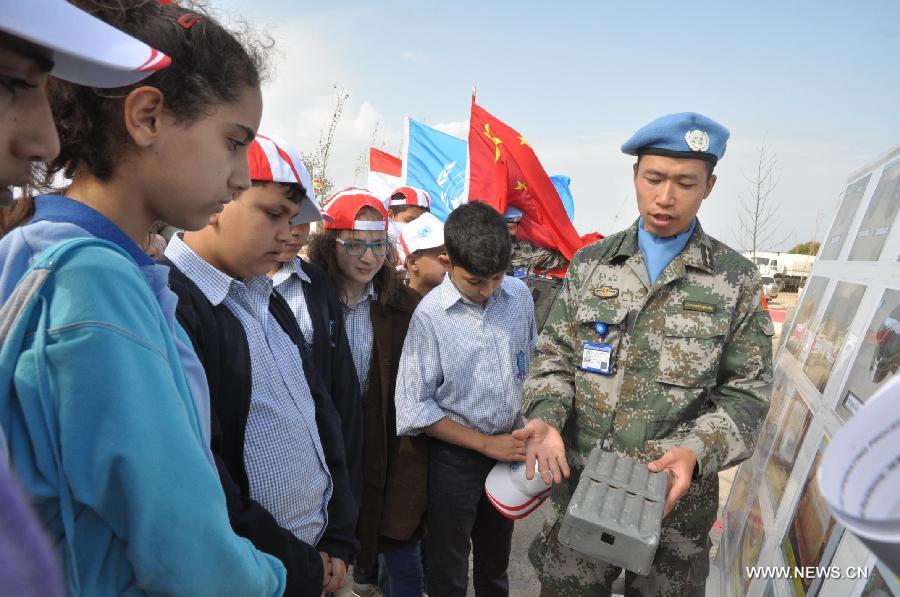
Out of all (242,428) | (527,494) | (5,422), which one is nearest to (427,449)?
(527,494)

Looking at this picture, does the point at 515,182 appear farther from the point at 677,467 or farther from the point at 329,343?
the point at 677,467

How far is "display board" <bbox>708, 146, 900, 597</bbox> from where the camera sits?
141 cm

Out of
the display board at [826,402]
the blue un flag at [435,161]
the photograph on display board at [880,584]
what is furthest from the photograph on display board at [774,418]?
the blue un flag at [435,161]

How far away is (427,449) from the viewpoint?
8.46 feet

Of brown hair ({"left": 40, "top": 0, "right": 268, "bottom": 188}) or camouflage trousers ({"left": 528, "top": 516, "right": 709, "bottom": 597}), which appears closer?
brown hair ({"left": 40, "top": 0, "right": 268, "bottom": 188})

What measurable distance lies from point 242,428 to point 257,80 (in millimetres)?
826

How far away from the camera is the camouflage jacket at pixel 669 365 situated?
1988mm

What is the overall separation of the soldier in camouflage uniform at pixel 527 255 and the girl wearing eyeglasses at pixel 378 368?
3.40m

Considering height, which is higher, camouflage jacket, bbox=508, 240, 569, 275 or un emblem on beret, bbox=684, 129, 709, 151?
un emblem on beret, bbox=684, 129, 709, 151

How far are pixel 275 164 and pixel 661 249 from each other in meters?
1.40

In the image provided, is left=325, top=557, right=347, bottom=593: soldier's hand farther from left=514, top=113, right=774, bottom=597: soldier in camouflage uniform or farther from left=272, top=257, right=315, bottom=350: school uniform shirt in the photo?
left=272, top=257, right=315, bottom=350: school uniform shirt

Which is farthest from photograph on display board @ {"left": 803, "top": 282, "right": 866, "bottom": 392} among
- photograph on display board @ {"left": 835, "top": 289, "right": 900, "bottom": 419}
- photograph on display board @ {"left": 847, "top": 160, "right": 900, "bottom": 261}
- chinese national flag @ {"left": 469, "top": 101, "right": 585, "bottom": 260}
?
chinese national flag @ {"left": 469, "top": 101, "right": 585, "bottom": 260}

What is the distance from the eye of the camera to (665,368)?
6.64ft

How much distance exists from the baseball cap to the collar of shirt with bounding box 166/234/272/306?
1662 millimetres
